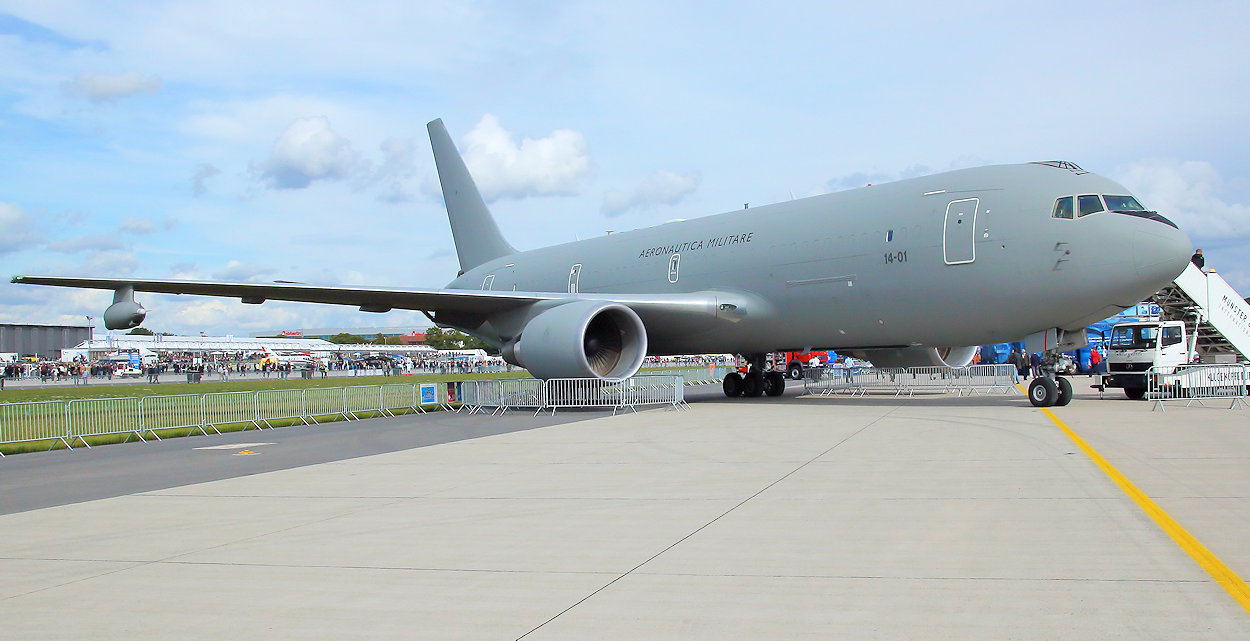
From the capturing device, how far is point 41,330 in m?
102

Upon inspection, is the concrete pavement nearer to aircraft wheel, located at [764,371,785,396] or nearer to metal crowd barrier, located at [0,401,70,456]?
metal crowd barrier, located at [0,401,70,456]

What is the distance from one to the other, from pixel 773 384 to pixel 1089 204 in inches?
404

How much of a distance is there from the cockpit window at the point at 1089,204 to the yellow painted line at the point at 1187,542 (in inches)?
302

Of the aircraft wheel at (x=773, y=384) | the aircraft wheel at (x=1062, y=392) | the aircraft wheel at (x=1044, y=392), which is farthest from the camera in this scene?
the aircraft wheel at (x=773, y=384)

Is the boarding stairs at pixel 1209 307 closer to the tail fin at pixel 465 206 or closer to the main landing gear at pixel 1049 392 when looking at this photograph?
the main landing gear at pixel 1049 392

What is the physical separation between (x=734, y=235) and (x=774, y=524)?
49.3 ft

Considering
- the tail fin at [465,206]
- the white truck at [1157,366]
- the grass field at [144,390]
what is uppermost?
the tail fin at [465,206]

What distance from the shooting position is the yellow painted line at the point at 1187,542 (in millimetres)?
4590

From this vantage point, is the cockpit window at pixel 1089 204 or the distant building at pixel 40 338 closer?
the cockpit window at pixel 1089 204

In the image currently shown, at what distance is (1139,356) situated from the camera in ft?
67.9

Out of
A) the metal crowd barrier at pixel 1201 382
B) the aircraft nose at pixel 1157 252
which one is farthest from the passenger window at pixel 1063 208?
the metal crowd barrier at pixel 1201 382

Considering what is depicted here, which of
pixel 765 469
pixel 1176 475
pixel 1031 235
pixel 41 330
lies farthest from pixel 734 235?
pixel 41 330

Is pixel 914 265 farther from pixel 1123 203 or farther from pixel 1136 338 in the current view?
pixel 1136 338

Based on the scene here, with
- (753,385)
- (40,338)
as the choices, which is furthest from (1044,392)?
(40,338)
